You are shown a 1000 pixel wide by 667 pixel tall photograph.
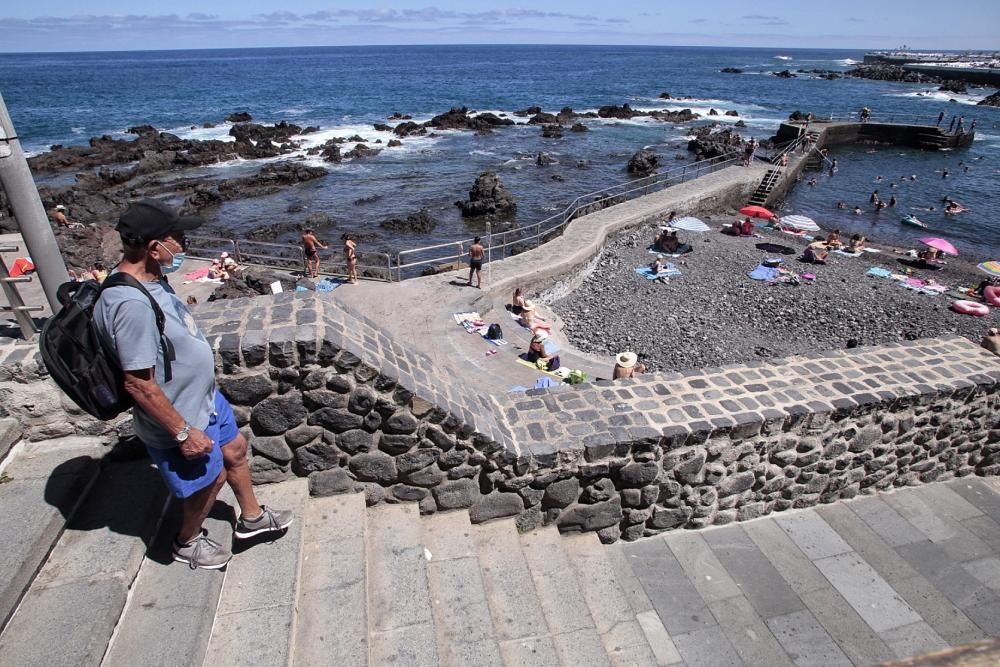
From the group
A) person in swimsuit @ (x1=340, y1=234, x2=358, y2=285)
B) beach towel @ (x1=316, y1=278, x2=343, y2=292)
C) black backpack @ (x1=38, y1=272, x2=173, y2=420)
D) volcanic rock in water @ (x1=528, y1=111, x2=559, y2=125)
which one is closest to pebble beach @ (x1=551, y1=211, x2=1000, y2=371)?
person in swimsuit @ (x1=340, y1=234, x2=358, y2=285)

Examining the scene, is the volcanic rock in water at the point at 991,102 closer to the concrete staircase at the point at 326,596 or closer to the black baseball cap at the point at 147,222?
the concrete staircase at the point at 326,596

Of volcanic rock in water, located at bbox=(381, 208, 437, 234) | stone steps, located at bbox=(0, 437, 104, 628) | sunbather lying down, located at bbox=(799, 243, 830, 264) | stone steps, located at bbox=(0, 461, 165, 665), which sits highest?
stone steps, located at bbox=(0, 437, 104, 628)

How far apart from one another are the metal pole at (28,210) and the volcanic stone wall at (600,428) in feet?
3.96

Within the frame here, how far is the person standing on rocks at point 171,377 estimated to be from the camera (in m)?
2.49

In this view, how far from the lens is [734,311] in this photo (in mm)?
14438

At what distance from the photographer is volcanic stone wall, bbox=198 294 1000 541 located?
12.3 ft

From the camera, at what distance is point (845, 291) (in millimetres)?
15906

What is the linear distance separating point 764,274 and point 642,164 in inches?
792

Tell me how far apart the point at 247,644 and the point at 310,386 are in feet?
5.02

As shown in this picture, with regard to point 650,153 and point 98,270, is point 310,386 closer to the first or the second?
point 98,270

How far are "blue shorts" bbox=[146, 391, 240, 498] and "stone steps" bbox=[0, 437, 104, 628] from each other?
78 cm

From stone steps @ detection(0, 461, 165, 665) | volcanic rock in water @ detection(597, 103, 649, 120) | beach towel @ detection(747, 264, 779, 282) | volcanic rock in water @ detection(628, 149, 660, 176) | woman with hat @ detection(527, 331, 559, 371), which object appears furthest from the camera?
volcanic rock in water @ detection(597, 103, 649, 120)

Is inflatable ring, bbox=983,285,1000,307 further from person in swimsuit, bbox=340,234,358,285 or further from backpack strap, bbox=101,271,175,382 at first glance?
backpack strap, bbox=101,271,175,382

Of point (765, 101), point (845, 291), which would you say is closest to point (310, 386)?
point (845, 291)
